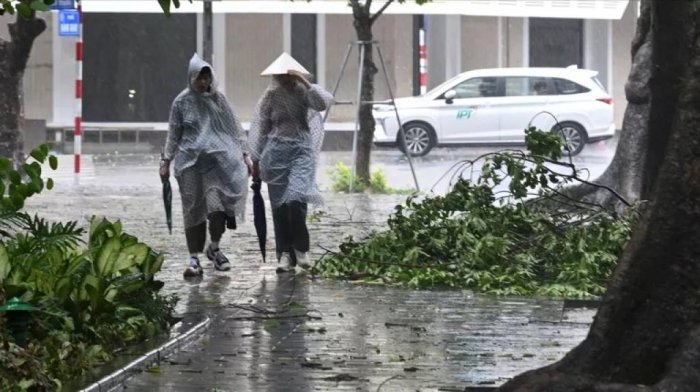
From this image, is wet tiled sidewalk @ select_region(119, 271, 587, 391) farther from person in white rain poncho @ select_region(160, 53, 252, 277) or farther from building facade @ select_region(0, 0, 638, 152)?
building facade @ select_region(0, 0, 638, 152)

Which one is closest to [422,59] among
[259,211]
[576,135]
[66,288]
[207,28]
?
[576,135]

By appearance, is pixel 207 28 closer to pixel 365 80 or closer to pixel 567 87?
pixel 567 87

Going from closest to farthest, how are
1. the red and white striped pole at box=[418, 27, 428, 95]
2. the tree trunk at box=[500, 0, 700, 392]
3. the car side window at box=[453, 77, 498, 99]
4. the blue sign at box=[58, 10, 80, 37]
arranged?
1. the tree trunk at box=[500, 0, 700, 392]
2. the blue sign at box=[58, 10, 80, 37]
3. the car side window at box=[453, 77, 498, 99]
4. the red and white striped pole at box=[418, 27, 428, 95]

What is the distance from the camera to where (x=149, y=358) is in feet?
28.1

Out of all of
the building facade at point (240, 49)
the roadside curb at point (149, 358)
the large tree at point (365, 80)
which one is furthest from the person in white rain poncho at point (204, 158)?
the building facade at point (240, 49)

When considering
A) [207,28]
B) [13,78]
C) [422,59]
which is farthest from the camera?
[422,59]

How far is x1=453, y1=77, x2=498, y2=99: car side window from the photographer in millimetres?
33000

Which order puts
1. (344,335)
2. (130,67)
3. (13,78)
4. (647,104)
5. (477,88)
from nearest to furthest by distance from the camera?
(344,335) < (647,104) < (13,78) < (477,88) < (130,67)

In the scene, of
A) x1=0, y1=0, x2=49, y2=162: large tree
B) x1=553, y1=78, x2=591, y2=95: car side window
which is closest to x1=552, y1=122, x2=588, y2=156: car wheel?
x1=553, y1=78, x2=591, y2=95: car side window

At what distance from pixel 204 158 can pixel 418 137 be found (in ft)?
66.3

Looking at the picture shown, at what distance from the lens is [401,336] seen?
31.8 feet

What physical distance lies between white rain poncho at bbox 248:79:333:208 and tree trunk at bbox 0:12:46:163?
382 inches

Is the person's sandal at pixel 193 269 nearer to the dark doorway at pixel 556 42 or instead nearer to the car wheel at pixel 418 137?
the car wheel at pixel 418 137

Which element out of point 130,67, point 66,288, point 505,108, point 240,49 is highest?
point 240,49
